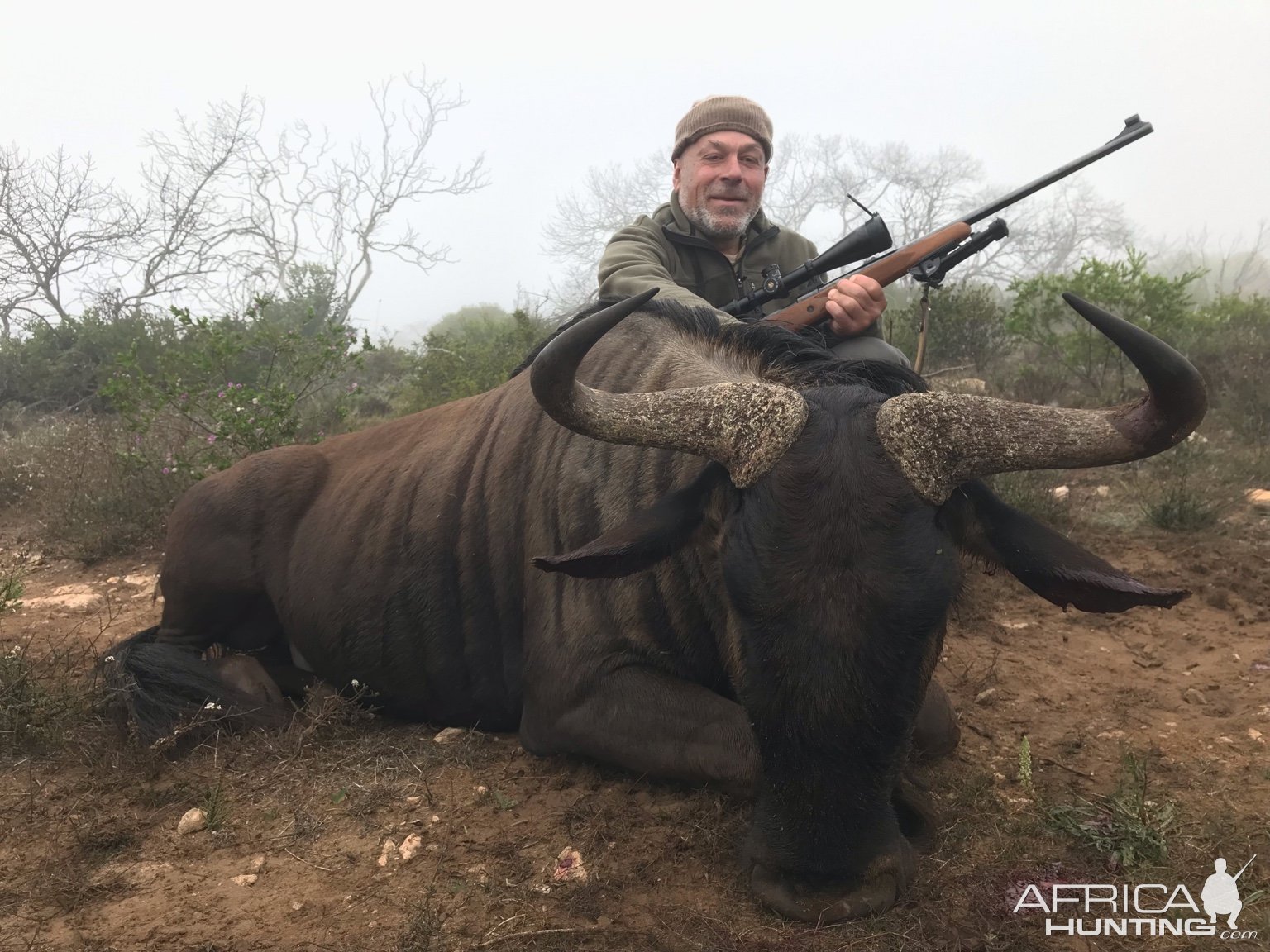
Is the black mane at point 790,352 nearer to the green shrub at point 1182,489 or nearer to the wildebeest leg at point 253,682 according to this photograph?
the wildebeest leg at point 253,682

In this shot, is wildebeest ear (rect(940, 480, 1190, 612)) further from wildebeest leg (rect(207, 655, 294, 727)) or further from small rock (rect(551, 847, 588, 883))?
wildebeest leg (rect(207, 655, 294, 727))

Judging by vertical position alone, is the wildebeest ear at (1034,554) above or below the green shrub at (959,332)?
below

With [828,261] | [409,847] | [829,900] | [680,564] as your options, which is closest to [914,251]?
[828,261]

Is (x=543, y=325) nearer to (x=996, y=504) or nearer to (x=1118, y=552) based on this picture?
(x=1118, y=552)

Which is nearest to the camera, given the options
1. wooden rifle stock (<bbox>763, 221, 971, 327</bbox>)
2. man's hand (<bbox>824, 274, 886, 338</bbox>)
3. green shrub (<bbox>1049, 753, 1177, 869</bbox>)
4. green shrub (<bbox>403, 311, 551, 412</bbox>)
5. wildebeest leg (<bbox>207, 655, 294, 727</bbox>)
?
green shrub (<bbox>1049, 753, 1177, 869</bbox>)

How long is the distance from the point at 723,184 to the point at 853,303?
1.48 m

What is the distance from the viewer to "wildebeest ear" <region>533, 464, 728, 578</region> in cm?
225

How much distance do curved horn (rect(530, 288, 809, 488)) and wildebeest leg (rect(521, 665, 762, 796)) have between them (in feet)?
2.82

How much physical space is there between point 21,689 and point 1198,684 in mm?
5013

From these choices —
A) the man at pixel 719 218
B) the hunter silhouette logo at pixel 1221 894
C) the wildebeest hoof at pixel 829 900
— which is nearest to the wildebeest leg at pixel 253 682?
the wildebeest hoof at pixel 829 900

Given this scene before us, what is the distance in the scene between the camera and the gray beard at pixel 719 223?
4.92 metres

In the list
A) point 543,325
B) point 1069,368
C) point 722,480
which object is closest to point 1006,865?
point 722,480

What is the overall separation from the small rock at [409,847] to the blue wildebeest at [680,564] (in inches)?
23.4
